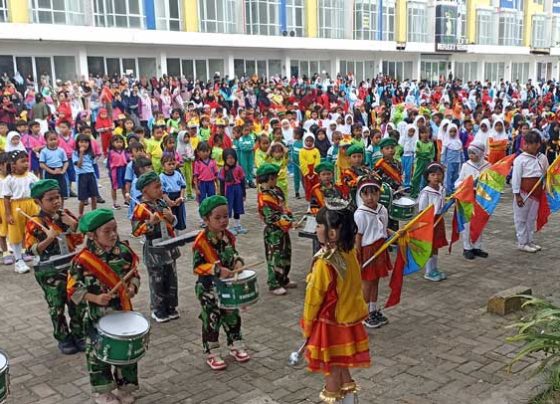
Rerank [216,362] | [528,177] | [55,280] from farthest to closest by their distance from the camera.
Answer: [528,177]
[55,280]
[216,362]

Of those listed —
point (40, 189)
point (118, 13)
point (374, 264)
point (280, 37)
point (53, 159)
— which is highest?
point (118, 13)

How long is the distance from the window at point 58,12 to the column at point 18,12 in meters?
0.42

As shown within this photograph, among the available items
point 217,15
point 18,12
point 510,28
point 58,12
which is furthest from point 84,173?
point 510,28

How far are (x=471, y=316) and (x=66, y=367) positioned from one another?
420 cm

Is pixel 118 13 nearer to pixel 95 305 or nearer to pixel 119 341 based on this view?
pixel 95 305

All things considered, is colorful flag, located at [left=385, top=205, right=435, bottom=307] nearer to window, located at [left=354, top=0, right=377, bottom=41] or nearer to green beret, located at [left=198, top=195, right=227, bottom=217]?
green beret, located at [left=198, top=195, right=227, bottom=217]

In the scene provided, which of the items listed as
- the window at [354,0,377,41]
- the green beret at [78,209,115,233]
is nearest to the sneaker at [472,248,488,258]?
the green beret at [78,209,115,233]

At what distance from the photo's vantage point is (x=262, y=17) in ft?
113

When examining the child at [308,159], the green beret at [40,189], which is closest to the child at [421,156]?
the child at [308,159]

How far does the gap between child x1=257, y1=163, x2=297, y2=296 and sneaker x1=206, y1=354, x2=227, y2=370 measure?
1990mm

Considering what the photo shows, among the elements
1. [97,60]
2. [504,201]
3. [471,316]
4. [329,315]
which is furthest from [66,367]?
[97,60]

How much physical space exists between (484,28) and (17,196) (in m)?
49.8

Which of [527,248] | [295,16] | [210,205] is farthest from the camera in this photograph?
[295,16]

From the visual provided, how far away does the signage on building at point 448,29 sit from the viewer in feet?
151
